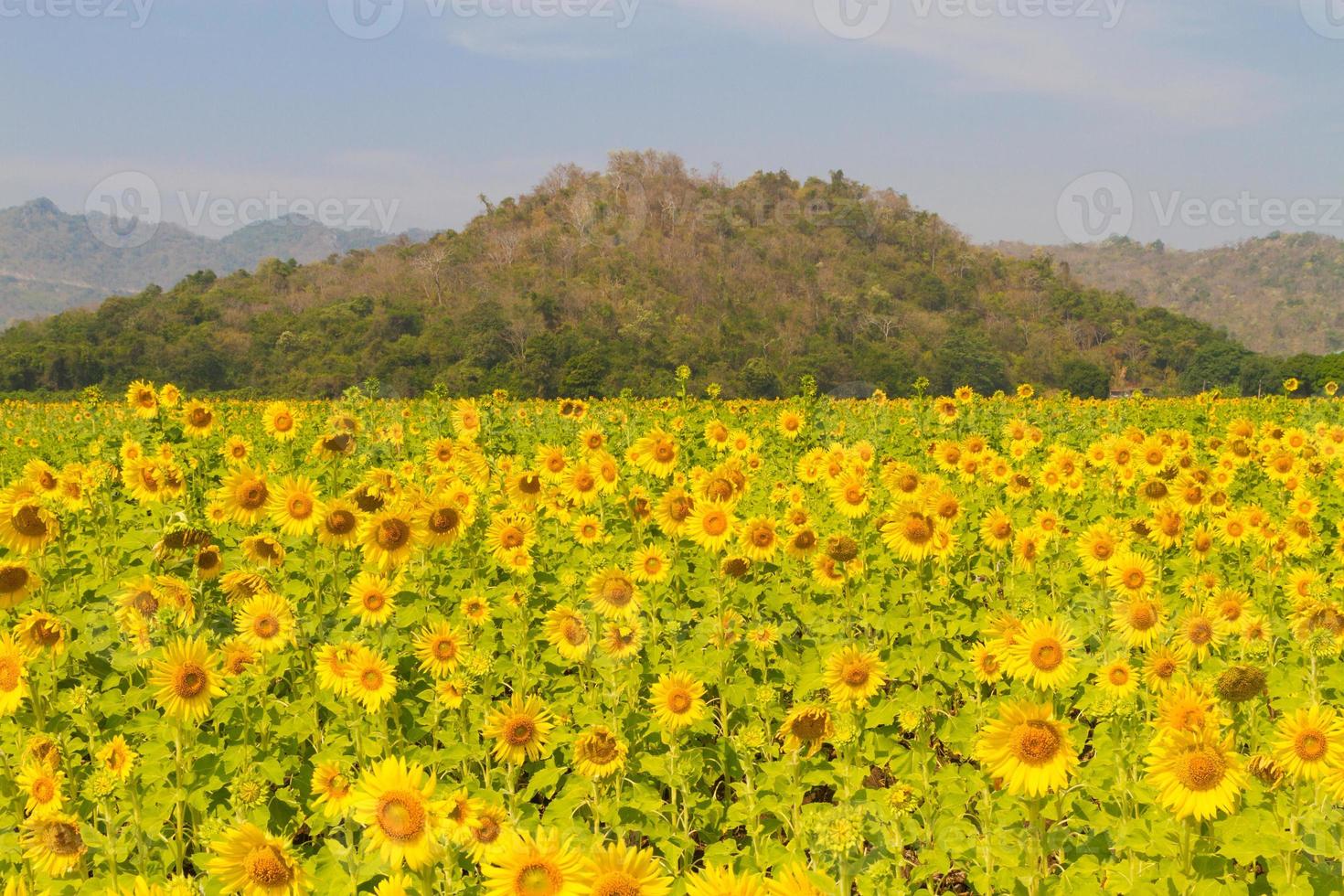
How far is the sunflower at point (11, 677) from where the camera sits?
3619mm

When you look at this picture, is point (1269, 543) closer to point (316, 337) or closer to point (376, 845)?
point (376, 845)

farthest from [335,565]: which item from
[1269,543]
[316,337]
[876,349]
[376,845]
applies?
[876,349]

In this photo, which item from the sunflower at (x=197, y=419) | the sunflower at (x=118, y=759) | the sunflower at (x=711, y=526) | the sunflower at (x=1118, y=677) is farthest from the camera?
the sunflower at (x=197, y=419)

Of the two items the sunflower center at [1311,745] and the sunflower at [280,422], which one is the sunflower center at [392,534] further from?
the sunflower center at [1311,745]

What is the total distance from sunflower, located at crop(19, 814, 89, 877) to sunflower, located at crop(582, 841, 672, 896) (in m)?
2.14

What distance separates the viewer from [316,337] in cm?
7544

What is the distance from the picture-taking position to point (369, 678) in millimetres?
4086

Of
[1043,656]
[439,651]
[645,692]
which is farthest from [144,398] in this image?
[1043,656]

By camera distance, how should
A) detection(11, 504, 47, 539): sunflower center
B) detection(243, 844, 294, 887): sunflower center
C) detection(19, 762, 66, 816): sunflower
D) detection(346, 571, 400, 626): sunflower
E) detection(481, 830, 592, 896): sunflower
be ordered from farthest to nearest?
detection(11, 504, 47, 539): sunflower center < detection(346, 571, 400, 626): sunflower < detection(19, 762, 66, 816): sunflower < detection(243, 844, 294, 887): sunflower center < detection(481, 830, 592, 896): sunflower

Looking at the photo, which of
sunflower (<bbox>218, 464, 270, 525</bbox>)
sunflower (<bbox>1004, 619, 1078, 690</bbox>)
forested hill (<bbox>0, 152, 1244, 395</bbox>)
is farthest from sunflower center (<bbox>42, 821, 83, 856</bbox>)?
forested hill (<bbox>0, 152, 1244, 395</bbox>)

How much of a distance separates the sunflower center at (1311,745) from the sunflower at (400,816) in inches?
114

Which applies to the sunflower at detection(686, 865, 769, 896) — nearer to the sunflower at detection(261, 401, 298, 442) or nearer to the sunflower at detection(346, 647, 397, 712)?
the sunflower at detection(346, 647, 397, 712)

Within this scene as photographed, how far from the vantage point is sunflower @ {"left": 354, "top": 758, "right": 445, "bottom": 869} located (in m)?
2.27

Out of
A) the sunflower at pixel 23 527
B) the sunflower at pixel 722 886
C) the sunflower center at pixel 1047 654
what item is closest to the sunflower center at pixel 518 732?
the sunflower at pixel 722 886
